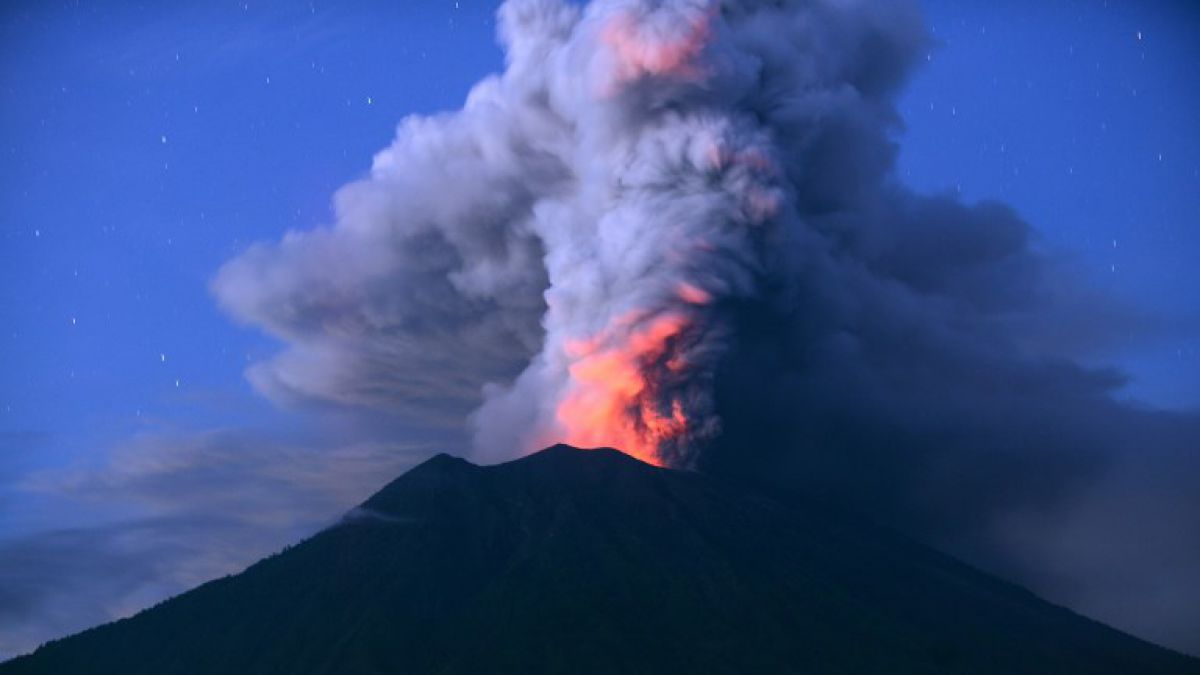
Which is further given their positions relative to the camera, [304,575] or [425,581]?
[304,575]

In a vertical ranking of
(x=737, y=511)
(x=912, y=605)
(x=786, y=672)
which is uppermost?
(x=737, y=511)

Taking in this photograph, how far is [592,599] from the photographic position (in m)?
73.3

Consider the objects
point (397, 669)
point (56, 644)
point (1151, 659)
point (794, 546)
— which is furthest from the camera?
point (56, 644)

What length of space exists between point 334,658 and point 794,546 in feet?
95.8

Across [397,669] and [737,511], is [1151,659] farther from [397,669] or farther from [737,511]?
[397,669]

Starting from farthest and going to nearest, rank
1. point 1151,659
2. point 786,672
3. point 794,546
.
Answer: point 794,546, point 1151,659, point 786,672

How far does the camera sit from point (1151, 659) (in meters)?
75.3

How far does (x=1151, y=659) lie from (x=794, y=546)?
21.6 meters

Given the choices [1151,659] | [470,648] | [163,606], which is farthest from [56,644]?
[1151,659]

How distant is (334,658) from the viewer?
7144 cm

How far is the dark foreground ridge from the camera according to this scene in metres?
68.8

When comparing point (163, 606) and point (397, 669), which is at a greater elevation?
point (163, 606)

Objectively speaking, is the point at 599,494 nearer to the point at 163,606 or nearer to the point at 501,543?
the point at 501,543

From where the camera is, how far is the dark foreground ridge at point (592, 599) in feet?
226
